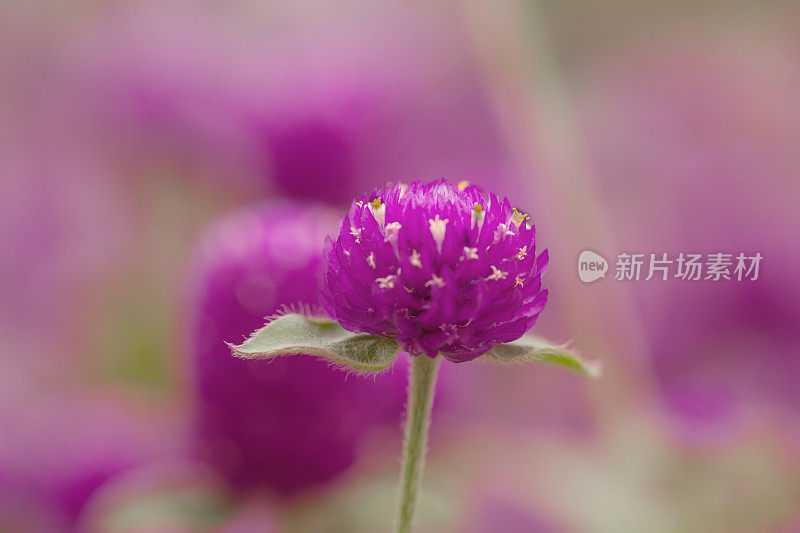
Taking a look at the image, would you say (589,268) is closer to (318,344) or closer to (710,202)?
(318,344)

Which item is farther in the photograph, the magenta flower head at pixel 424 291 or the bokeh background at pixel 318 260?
the bokeh background at pixel 318 260

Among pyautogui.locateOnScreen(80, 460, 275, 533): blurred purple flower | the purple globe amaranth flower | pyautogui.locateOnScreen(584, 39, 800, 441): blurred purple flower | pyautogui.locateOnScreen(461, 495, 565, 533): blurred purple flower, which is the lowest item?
pyautogui.locateOnScreen(80, 460, 275, 533): blurred purple flower

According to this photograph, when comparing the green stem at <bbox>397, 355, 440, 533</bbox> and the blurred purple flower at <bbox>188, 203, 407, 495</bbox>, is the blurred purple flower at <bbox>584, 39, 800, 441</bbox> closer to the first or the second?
the blurred purple flower at <bbox>188, 203, 407, 495</bbox>

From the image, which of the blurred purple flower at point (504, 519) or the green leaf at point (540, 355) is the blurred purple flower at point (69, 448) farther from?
the green leaf at point (540, 355)

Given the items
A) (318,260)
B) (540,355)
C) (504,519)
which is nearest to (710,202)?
(504,519)

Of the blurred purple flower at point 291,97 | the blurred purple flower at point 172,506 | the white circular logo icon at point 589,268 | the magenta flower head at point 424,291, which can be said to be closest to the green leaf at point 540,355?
the magenta flower head at point 424,291

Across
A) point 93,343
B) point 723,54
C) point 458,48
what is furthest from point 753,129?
point 93,343

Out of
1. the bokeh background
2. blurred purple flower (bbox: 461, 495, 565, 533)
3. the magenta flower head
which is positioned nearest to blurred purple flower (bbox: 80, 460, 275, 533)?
the bokeh background
